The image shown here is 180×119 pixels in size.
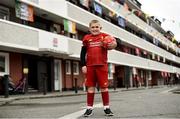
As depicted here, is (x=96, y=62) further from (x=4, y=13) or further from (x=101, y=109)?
(x=4, y=13)

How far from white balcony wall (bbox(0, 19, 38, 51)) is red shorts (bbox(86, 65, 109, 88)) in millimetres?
16323

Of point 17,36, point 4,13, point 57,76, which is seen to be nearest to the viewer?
point 17,36

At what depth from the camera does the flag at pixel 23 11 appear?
26422 mm

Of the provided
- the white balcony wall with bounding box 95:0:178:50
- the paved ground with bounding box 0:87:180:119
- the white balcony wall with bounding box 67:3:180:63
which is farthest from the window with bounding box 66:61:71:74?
the paved ground with bounding box 0:87:180:119

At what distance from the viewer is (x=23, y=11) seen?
88.5ft

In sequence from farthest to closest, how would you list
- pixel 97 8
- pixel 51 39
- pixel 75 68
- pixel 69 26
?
pixel 97 8, pixel 75 68, pixel 69 26, pixel 51 39

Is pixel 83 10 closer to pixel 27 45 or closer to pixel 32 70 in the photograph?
pixel 32 70

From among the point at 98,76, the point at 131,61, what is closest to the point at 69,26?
the point at 131,61

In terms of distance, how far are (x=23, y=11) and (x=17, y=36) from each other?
1.88 meters

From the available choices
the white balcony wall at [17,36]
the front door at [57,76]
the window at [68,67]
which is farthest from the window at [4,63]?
the window at [68,67]

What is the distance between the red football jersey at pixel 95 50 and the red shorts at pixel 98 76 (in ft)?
0.31

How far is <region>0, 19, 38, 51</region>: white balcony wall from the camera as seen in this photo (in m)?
24.7

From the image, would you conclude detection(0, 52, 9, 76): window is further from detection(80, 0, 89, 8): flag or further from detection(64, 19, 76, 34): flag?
detection(80, 0, 89, 8): flag

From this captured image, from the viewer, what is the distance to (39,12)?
30719 mm
